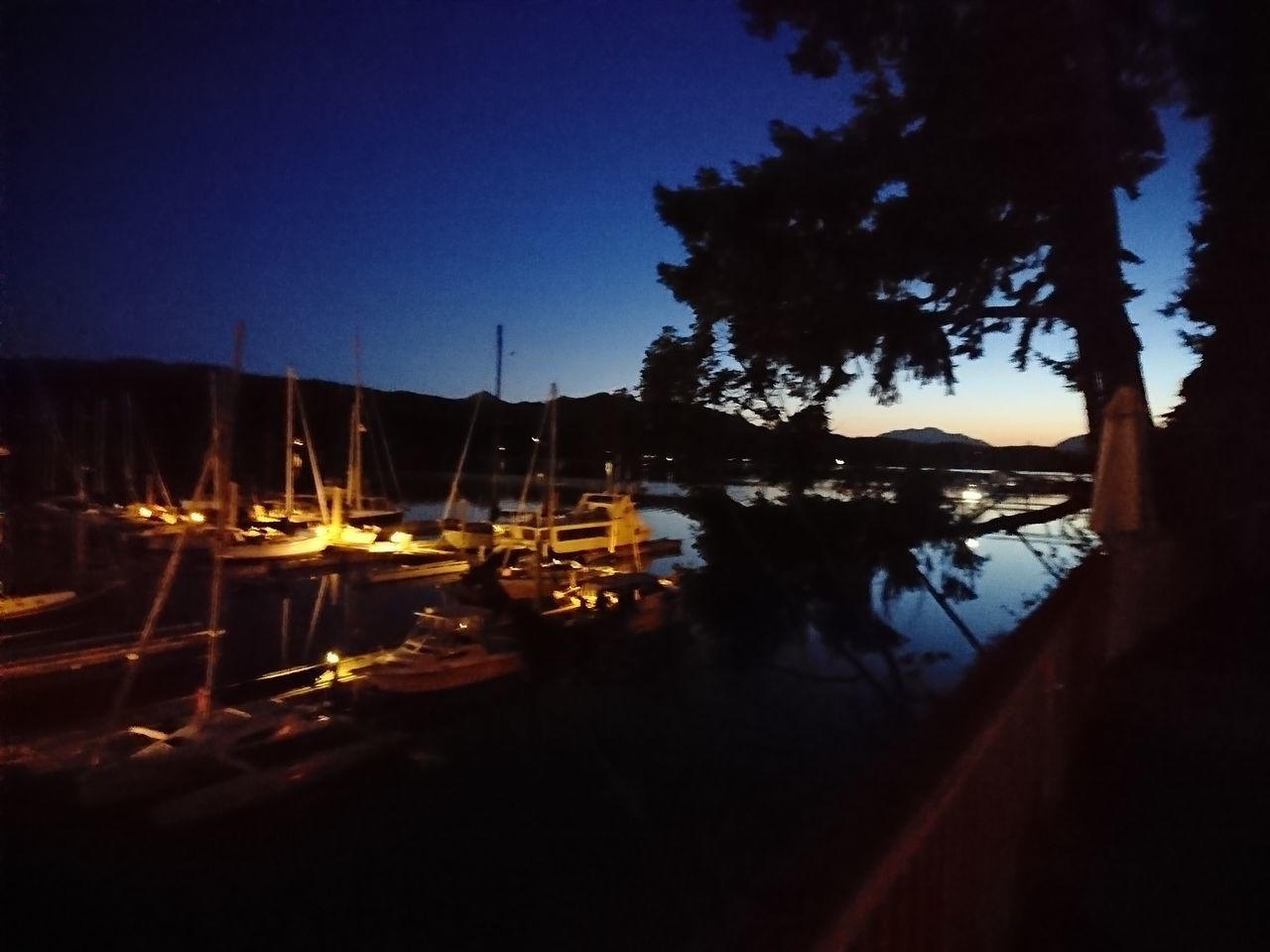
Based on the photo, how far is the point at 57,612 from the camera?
949 inches

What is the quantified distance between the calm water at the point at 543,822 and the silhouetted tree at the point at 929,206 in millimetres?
2206

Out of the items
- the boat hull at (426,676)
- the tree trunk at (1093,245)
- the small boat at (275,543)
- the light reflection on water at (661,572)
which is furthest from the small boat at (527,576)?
the tree trunk at (1093,245)

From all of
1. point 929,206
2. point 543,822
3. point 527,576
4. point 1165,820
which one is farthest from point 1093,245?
point 527,576

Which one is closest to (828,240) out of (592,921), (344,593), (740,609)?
(740,609)

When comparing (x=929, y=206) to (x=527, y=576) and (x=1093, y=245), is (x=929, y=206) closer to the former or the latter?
(x=1093, y=245)

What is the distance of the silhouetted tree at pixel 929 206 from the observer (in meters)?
11.5

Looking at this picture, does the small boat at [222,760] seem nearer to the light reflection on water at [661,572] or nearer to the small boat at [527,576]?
the light reflection on water at [661,572]

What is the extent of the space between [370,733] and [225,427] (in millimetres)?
10613

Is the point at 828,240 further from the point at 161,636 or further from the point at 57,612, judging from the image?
the point at 57,612

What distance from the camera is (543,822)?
13.9 meters

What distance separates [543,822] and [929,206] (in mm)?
9157

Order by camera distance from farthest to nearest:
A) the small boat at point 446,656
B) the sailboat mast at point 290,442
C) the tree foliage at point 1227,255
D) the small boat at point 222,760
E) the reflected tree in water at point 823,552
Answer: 1. the sailboat mast at point 290,442
2. the small boat at point 446,656
3. the small boat at point 222,760
4. the tree foliage at point 1227,255
5. the reflected tree in water at point 823,552

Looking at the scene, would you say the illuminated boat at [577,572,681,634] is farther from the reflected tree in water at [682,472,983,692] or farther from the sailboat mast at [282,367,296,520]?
the sailboat mast at [282,367,296,520]

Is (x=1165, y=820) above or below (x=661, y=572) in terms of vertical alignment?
above
